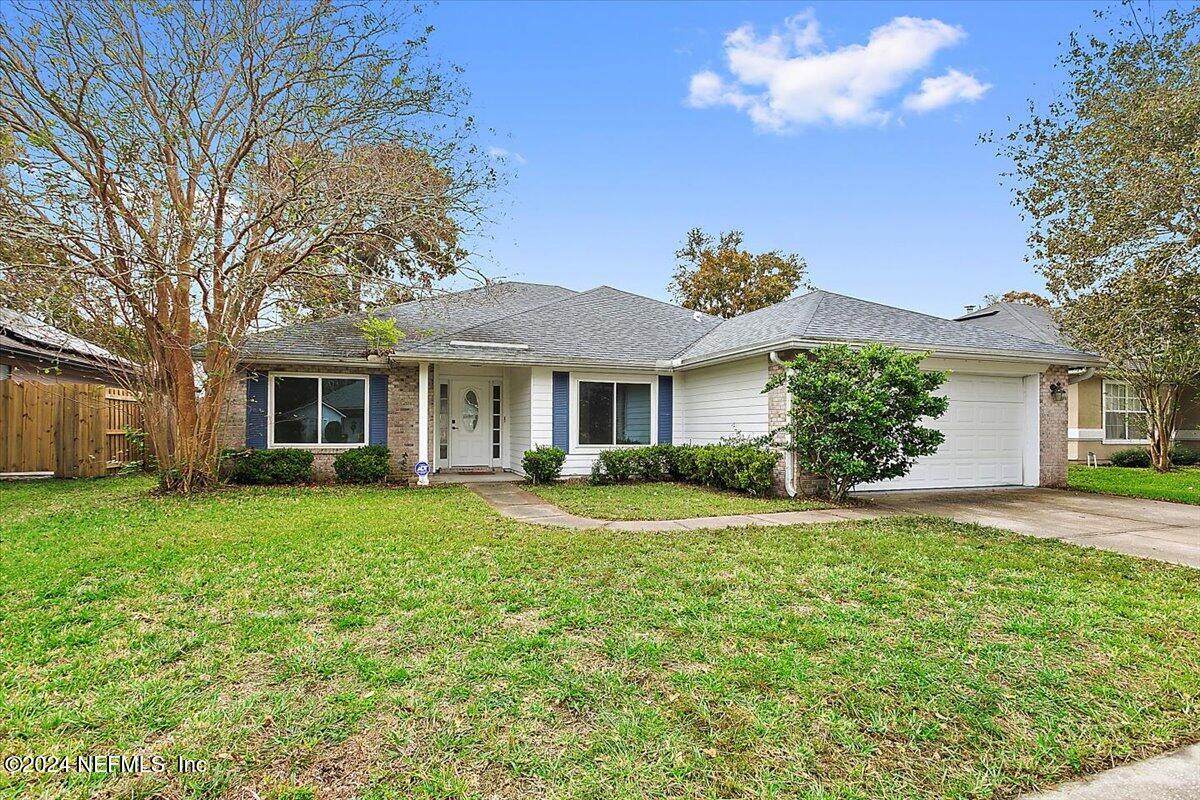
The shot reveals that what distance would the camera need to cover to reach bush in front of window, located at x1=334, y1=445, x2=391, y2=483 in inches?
461

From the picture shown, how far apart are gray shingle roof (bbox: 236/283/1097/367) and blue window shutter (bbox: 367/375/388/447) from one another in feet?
2.22

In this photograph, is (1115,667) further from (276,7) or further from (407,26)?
(276,7)

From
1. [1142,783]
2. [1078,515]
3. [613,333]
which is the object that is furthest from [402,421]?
[1142,783]

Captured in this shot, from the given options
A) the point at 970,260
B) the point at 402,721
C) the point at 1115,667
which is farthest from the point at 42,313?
the point at 970,260

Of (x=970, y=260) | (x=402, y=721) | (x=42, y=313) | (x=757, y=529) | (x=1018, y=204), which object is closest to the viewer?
(x=402, y=721)

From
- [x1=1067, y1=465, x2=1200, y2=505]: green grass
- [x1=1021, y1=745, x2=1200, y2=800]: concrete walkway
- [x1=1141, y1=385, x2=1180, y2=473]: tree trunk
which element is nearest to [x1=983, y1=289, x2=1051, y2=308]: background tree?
[x1=1141, y1=385, x2=1180, y2=473]: tree trunk

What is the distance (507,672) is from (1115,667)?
3.43 meters

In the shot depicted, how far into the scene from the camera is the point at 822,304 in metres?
12.1

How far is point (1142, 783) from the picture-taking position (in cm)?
244

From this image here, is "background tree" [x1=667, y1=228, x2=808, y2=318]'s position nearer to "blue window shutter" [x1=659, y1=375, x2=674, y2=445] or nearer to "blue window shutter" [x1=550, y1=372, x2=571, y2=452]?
"blue window shutter" [x1=659, y1=375, x2=674, y2=445]

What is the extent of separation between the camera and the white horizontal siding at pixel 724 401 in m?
11.0

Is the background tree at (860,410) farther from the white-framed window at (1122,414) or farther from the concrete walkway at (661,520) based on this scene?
the white-framed window at (1122,414)

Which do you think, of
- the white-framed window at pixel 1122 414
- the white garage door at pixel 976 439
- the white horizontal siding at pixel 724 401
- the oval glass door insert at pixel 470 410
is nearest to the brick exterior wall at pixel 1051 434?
the white garage door at pixel 976 439

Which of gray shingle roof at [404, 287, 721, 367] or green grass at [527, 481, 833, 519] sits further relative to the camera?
gray shingle roof at [404, 287, 721, 367]
